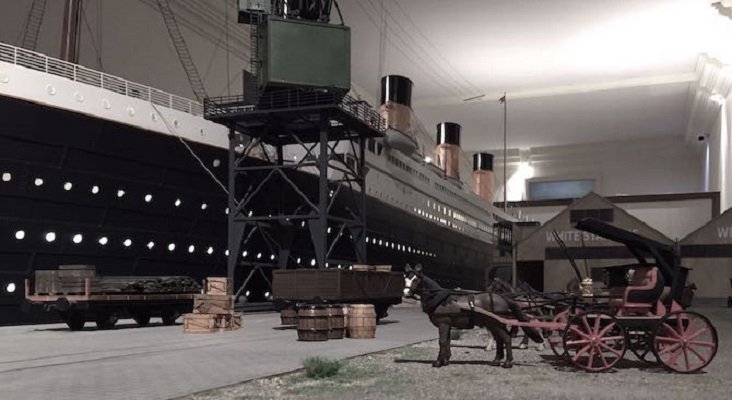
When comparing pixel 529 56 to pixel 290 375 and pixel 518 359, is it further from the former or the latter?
pixel 290 375

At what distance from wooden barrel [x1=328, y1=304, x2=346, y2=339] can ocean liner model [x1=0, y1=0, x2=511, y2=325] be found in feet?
31.6

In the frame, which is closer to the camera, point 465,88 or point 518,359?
point 518,359

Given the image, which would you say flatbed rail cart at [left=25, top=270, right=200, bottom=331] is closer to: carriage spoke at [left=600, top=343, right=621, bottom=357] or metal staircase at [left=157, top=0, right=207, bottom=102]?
metal staircase at [left=157, top=0, right=207, bottom=102]

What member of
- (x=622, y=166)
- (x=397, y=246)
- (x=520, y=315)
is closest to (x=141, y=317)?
(x=520, y=315)

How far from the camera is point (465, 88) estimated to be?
53906 millimetres

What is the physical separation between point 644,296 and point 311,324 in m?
7.75

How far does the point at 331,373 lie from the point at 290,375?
0.66 metres

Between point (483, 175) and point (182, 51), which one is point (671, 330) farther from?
point (483, 175)

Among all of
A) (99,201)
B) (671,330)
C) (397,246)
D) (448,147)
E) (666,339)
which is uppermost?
Answer: (448,147)

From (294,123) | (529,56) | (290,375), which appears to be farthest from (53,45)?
(529,56)

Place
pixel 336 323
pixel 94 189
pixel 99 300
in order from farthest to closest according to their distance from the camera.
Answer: pixel 94 189, pixel 99 300, pixel 336 323

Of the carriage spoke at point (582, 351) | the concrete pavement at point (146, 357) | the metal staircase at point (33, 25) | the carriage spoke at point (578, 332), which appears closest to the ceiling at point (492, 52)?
the metal staircase at point (33, 25)

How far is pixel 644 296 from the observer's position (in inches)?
406

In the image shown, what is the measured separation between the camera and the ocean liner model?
1942cm
